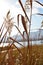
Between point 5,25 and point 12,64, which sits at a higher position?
point 5,25

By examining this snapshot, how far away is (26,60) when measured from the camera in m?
1.58

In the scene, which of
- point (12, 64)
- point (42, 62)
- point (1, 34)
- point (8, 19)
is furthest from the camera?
point (42, 62)

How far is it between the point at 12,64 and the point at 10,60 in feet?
0.24

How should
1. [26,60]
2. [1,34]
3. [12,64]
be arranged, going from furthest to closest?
[1,34] → [26,60] → [12,64]

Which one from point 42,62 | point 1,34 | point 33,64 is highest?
point 1,34

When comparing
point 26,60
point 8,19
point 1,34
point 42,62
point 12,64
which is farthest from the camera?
point 42,62

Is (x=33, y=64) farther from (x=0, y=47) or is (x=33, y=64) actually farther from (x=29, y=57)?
(x=0, y=47)

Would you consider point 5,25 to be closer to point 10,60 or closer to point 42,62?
point 10,60

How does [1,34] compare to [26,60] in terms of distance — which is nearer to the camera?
[26,60]

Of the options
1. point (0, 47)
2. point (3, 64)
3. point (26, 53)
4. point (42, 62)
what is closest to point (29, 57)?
point (26, 53)

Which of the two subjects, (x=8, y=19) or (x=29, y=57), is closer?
(x=29, y=57)

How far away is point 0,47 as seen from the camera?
183 centimetres

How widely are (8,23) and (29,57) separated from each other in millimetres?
335

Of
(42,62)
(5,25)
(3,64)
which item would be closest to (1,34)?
(5,25)
